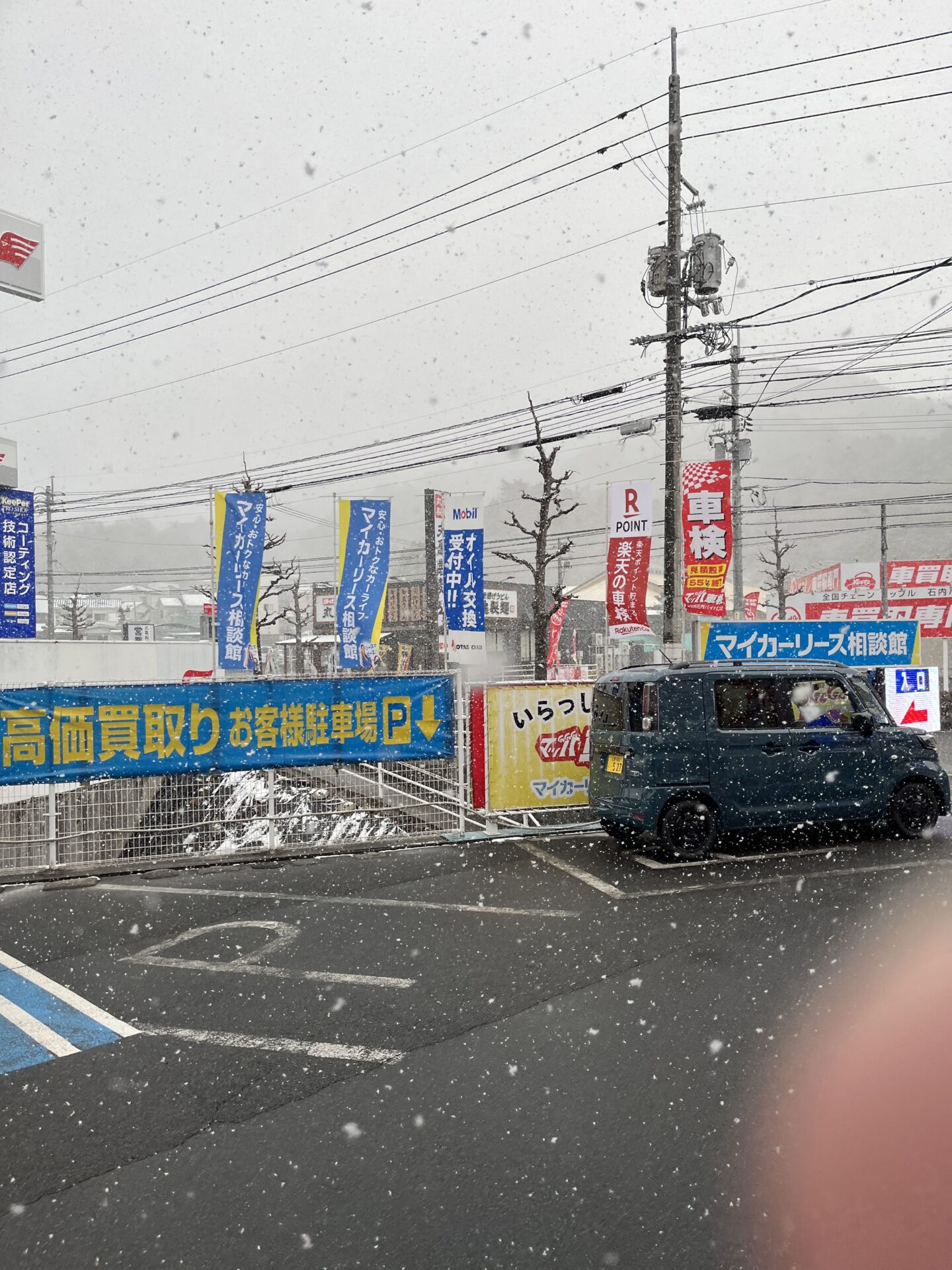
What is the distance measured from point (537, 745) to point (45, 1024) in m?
6.79

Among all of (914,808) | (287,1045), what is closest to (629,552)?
(914,808)

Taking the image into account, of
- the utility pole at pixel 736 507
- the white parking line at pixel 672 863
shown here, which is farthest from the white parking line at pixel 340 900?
the utility pole at pixel 736 507

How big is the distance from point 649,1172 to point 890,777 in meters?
7.62

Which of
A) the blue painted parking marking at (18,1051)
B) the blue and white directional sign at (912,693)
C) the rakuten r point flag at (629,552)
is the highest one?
the rakuten r point flag at (629,552)

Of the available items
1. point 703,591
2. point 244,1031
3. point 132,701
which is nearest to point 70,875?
point 132,701

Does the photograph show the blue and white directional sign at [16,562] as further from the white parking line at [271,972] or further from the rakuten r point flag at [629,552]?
the white parking line at [271,972]

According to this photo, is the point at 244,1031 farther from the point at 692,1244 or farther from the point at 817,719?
the point at 817,719

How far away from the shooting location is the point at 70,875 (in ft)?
31.5

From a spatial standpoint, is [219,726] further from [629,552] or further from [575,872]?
[629,552]

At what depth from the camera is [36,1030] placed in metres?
5.21

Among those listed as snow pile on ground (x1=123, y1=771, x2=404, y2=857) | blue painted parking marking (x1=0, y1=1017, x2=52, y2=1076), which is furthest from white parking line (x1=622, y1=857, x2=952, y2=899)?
blue painted parking marking (x1=0, y1=1017, x2=52, y2=1076)

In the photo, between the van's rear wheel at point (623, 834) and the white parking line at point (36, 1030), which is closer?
the white parking line at point (36, 1030)

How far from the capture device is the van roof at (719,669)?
9398 mm

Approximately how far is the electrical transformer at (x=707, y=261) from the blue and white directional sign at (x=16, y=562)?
48.2 feet
